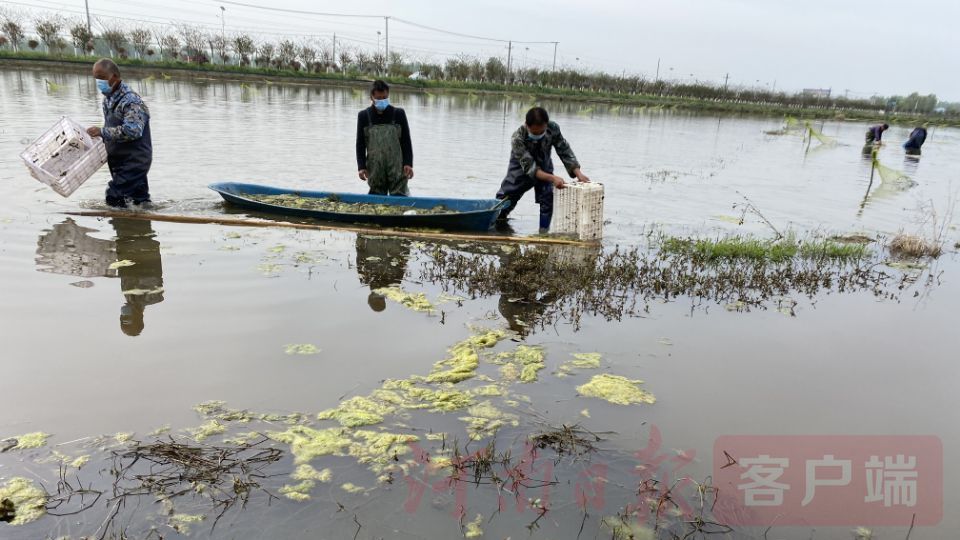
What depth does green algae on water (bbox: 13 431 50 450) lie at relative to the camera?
2775 millimetres

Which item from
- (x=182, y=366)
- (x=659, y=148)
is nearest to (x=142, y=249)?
(x=182, y=366)

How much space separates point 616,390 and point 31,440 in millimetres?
3096

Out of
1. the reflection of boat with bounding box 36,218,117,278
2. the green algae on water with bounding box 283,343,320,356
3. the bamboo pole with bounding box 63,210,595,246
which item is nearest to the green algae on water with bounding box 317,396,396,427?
the green algae on water with bounding box 283,343,320,356

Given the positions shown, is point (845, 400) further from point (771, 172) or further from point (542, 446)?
point (771, 172)

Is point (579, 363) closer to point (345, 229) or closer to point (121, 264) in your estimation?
point (345, 229)

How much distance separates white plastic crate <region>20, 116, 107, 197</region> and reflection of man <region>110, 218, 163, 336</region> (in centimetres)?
61

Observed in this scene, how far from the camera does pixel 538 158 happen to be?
670 cm

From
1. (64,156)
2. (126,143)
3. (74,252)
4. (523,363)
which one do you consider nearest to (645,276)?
(523,363)

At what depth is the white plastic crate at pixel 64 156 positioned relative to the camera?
248 inches

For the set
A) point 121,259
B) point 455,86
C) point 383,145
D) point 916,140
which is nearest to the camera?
point 121,259

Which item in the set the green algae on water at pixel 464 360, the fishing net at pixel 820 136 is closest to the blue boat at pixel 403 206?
the green algae on water at pixel 464 360

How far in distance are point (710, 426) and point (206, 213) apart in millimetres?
6625

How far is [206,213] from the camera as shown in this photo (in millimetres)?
7598

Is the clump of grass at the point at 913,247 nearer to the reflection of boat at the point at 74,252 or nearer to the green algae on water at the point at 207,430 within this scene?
the green algae on water at the point at 207,430
